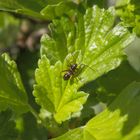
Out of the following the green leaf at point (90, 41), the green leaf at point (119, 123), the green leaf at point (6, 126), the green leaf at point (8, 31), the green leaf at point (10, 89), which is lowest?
the green leaf at point (8, 31)

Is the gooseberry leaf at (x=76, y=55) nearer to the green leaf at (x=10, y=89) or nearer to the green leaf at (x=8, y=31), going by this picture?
the green leaf at (x=10, y=89)

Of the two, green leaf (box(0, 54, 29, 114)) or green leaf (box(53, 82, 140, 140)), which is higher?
green leaf (box(0, 54, 29, 114))

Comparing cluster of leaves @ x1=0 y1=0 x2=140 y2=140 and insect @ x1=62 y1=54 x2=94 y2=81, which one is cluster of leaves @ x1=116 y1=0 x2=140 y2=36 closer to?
cluster of leaves @ x1=0 y1=0 x2=140 y2=140

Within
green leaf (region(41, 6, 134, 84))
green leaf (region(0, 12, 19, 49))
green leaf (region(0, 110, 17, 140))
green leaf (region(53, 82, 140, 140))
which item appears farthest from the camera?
green leaf (region(0, 12, 19, 49))

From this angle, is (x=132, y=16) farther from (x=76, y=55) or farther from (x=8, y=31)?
(x=8, y=31)

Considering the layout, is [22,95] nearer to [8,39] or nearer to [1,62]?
[1,62]

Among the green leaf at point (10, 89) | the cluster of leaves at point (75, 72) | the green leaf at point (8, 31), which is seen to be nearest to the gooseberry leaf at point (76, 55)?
the cluster of leaves at point (75, 72)

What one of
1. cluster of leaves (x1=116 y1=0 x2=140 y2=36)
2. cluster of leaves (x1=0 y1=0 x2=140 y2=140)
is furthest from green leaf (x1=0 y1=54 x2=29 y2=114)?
cluster of leaves (x1=116 y1=0 x2=140 y2=36)

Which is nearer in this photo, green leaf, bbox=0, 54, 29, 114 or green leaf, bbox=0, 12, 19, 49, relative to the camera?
green leaf, bbox=0, 54, 29, 114

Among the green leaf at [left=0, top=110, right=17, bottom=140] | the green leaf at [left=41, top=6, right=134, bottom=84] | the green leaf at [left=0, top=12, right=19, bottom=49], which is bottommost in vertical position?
the green leaf at [left=0, top=12, right=19, bottom=49]
